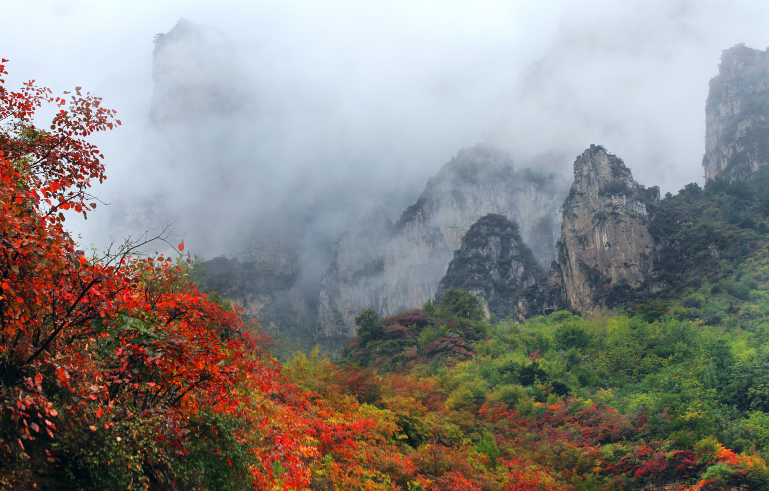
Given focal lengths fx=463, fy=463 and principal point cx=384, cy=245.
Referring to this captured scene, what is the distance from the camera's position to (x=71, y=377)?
16.0 ft

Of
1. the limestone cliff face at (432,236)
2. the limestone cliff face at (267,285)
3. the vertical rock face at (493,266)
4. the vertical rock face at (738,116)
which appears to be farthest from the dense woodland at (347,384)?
the limestone cliff face at (267,285)

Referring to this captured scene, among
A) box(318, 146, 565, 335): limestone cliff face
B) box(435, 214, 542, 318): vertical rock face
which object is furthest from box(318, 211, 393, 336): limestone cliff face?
box(435, 214, 542, 318): vertical rock face

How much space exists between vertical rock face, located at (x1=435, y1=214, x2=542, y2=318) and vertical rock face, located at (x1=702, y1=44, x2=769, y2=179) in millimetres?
30565

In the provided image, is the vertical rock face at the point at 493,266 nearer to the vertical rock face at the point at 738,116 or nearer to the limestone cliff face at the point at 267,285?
the vertical rock face at the point at 738,116

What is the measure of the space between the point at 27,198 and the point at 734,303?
133 ft

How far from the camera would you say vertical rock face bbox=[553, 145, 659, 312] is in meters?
46.5

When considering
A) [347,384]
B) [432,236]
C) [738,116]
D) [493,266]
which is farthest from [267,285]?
[738,116]

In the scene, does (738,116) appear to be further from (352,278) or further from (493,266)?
(352,278)

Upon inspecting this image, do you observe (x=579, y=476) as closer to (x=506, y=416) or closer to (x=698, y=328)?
(x=506, y=416)

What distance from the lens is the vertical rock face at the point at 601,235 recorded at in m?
46.5

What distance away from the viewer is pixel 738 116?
7056 centimetres

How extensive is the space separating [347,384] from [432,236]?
247 ft

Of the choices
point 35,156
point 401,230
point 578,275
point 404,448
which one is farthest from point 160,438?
point 401,230

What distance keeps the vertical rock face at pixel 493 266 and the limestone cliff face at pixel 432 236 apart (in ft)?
45.7
